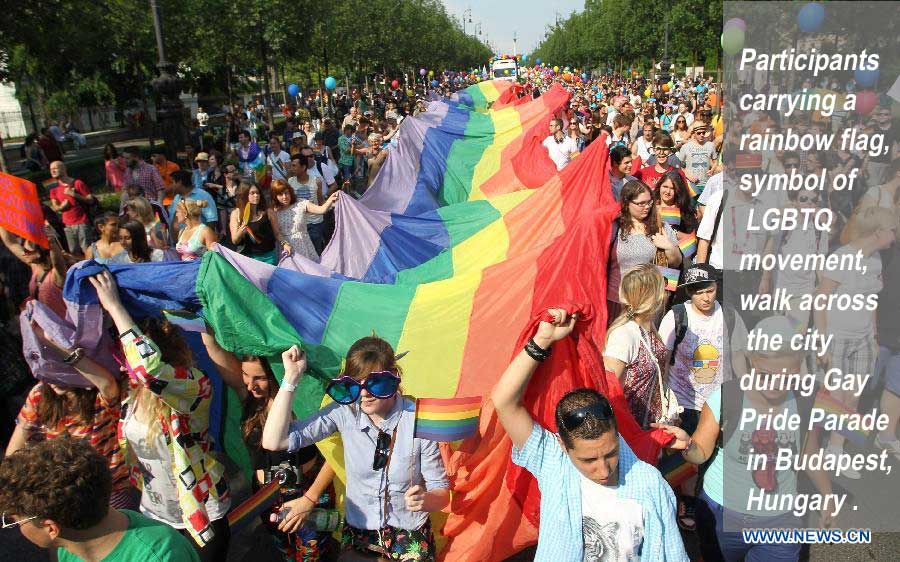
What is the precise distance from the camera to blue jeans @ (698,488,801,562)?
2.93 m

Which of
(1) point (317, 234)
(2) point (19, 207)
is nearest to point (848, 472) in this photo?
(2) point (19, 207)

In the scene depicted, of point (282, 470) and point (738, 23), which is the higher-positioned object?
point (738, 23)

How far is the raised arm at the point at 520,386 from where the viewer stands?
2465 mm

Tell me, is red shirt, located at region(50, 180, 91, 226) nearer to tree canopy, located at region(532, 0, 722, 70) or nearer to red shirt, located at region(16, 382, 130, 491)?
red shirt, located at region(16, 382, 130, 491)

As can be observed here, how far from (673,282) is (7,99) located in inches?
1928

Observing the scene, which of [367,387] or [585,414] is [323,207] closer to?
[367,387]

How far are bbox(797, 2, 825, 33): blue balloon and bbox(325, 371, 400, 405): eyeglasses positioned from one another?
7647 mm

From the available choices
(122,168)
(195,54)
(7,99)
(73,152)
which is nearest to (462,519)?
(122,168)

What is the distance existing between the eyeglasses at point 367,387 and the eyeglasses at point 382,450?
0.67ft

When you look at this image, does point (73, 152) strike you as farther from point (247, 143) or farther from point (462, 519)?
point (462, 519)

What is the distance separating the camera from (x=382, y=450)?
2.88 metres

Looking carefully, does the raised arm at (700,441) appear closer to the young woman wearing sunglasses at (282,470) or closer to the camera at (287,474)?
the young woman wearing sunglasses at (282,470)

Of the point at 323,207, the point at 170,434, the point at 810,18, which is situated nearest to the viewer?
the point at 170,434

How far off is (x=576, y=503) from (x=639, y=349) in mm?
1450
